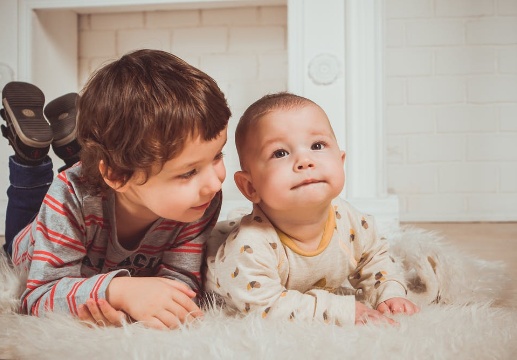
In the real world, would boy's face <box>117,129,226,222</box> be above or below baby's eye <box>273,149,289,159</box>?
below

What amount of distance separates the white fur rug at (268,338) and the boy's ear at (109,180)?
0.71 ft

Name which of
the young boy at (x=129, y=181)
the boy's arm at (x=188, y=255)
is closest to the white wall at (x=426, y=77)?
the boy's arm at (x=188, y=255)

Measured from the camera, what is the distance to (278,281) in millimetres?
903

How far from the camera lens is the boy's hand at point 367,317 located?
83 centimetres

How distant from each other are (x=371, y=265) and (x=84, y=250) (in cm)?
51

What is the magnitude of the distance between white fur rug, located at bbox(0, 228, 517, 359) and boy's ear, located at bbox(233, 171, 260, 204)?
20cm

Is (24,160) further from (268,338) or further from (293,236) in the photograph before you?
(268,338)

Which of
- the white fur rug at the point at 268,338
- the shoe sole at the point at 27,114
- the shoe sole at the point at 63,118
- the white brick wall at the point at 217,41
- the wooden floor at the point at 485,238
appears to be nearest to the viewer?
the white fur rug at the point at 268,338

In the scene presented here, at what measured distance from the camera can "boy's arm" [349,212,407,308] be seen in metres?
0.99

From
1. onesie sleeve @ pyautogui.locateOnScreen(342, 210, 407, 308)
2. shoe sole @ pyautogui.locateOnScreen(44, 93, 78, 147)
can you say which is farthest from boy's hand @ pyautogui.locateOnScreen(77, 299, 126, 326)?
shoe sole @ pyautogui.locateOnScreen(44, 93, 78, 147)

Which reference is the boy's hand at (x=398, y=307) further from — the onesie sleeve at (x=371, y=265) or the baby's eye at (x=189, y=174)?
the baby's eye at (x=189, y=174)

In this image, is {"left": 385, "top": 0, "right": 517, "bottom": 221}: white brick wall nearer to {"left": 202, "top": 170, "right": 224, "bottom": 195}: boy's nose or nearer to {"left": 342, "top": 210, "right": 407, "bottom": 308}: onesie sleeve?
{"left": 342, "top": 210, "right": 407, "bottom": 308}: onesie sleeve

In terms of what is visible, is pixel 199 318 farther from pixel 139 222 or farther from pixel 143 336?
pixel 139 222

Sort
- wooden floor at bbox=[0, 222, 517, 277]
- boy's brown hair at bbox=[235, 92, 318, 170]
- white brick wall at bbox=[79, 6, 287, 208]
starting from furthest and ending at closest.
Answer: white brick wall at bbox=[79, 6, 287, 208] → wooden floor at bbox=[0, 222, 517, 277] → boy's brown hair at bbox=[235, 92, 318, 170]
